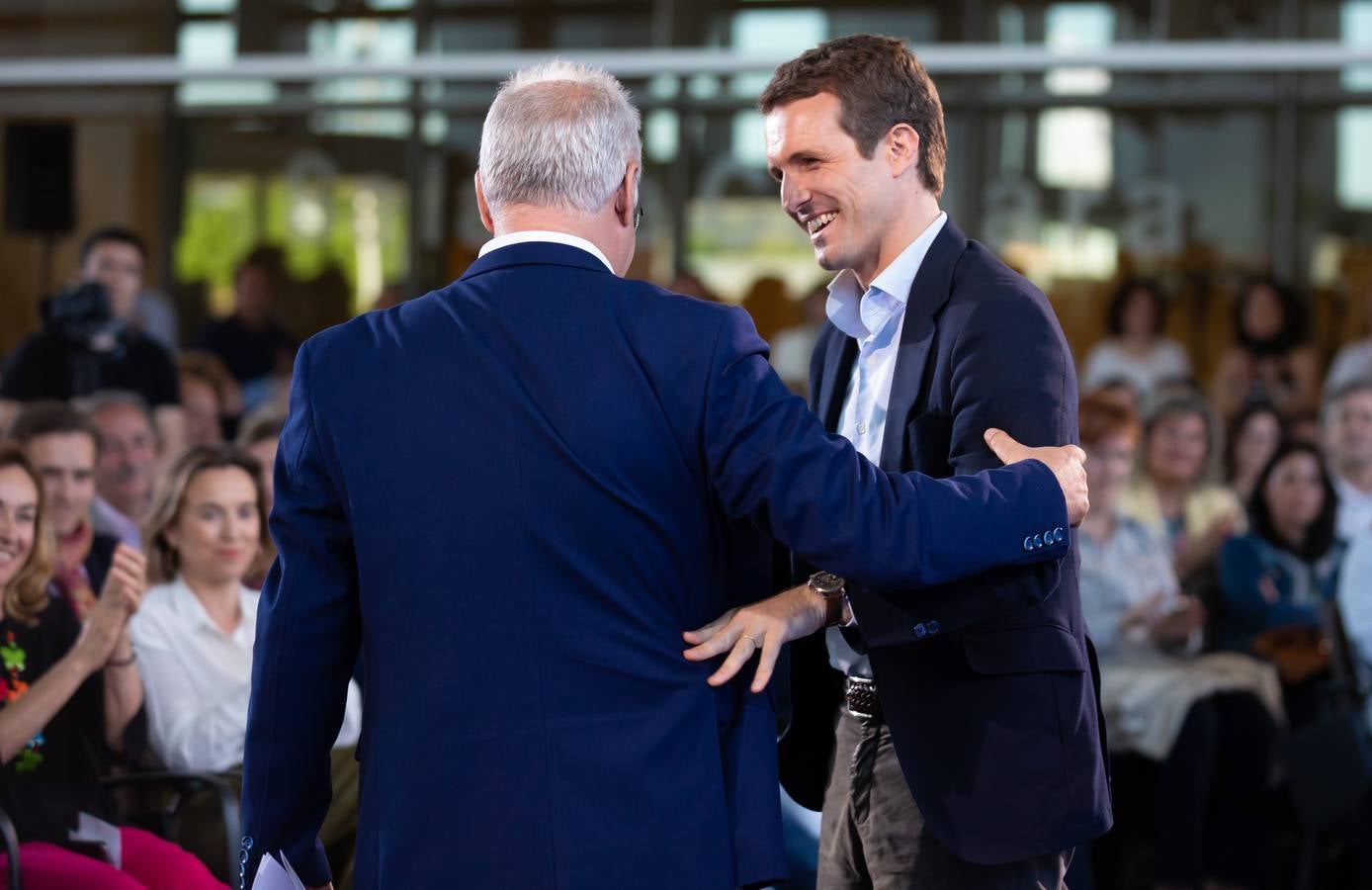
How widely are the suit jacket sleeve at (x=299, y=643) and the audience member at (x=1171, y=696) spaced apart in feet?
12.5

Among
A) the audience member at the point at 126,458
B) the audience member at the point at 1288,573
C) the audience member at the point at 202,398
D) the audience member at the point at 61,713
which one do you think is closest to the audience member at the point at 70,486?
the audience member at the point at 61,713

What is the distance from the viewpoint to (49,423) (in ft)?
16.4

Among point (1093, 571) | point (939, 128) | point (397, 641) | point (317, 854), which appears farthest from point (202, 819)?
point (1093, 571)

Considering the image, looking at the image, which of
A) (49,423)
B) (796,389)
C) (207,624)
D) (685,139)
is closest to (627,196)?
(207,624)

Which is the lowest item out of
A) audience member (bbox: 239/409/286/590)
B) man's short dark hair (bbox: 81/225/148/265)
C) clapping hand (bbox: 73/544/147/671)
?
clapping hand (bbox: 73/544/147/671)

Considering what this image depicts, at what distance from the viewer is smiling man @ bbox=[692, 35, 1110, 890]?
231cm

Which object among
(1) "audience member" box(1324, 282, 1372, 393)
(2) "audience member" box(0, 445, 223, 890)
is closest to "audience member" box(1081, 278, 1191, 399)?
(1) "audience member" box(1324, 282, 1372, 393)

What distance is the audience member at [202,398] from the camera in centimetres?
722

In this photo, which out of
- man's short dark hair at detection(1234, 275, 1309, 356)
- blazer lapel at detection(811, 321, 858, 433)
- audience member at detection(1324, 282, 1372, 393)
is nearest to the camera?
blazer lapel at detection(811, 321, 858, 433)

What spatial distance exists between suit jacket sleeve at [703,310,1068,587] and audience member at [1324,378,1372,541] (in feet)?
15.5

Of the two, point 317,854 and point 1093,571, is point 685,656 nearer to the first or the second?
point 317,854

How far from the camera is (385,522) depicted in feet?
6.75

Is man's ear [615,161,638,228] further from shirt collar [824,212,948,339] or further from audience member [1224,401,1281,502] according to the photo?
audience member [1224,401,1281,502]

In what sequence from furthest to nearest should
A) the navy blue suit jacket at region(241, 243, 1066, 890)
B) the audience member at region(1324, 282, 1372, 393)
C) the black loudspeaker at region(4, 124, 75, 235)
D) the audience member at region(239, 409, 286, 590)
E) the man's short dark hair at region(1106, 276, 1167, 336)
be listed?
the black loudspeaker at region(4, 124, 75, 235), the man's short dark hair at region(1106, 276, 1167, 336), the audience member at region(1324, 282, 1372, 393), the audience member at region(239, 409, 286, 590), the navy blue suit jacket at region(241, 243, 1066, 890)
